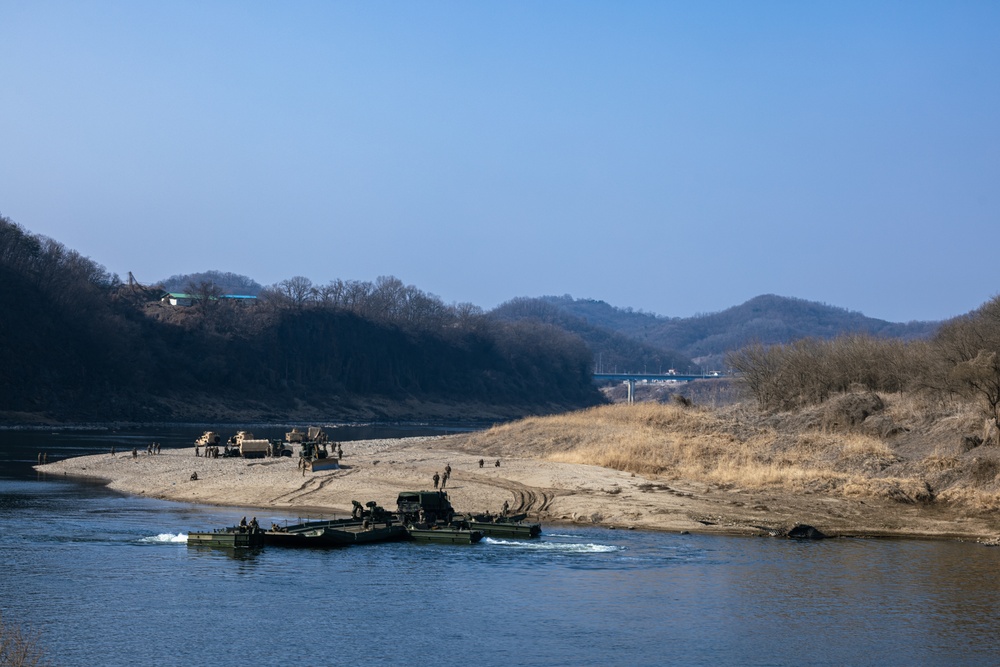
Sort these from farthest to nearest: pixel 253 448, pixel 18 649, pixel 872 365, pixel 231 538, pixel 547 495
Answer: pixel 872 365
pixel 253 448
pixel 547 495
pixel 231 538
pixel 18 649

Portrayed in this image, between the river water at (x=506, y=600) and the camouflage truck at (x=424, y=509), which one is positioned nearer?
the river water at (x=506, y=600)

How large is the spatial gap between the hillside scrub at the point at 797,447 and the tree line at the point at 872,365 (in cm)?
199

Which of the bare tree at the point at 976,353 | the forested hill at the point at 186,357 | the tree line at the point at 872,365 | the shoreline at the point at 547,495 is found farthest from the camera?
the forested hill at the point at 186,357

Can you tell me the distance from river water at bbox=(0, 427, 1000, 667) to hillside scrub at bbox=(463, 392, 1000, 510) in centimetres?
759

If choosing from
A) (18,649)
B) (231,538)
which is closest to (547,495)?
(231,538)

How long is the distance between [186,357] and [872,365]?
108 metres

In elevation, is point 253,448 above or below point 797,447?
below

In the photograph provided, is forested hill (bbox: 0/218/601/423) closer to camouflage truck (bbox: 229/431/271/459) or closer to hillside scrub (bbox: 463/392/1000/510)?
camouflage truck (bbox: 229/431/271/459)

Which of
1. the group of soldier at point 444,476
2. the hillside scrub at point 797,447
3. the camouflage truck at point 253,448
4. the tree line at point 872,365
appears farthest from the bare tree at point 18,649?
the tree line at point 872,365

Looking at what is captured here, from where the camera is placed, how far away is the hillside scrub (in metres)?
45.0

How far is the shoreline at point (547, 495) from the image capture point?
4069 cm

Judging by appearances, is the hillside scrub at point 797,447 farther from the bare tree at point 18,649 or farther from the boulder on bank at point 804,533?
the bare tree at point 18,649

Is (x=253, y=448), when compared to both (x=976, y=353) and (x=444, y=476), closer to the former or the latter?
(x=444, y=476)

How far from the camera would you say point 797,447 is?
54.3m
